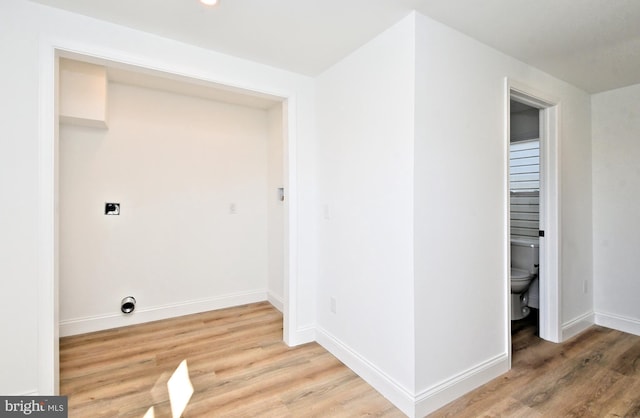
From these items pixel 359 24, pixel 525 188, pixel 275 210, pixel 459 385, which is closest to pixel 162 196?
pixel 275 210

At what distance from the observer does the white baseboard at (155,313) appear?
3.03m

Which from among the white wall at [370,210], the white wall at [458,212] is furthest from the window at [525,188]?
the white wall at [370,210]

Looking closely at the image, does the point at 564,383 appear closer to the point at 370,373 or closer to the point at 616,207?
the point at 370,373

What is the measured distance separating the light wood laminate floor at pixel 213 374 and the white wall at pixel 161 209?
38 cm

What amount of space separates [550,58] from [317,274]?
8.65ft

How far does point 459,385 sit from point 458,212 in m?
1.16

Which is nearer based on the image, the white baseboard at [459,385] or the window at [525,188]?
the white baseboard at [459,385]

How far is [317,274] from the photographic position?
9.65 ft

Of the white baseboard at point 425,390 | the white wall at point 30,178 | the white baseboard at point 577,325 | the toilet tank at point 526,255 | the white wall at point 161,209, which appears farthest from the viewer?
the toilet tank at point 526,255

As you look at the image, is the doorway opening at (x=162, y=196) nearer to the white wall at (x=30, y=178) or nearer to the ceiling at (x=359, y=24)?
the ceiling at (x=359, y=24)

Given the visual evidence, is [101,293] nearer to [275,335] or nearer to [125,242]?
[125,242]

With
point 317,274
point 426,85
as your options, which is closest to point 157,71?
point 426,85

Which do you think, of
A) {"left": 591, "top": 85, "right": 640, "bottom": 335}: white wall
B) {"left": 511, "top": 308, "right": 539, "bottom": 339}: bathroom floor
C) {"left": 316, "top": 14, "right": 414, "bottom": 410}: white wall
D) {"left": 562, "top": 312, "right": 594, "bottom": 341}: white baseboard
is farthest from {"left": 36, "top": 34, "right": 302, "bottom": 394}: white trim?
{"left": 591, "top": 85, "right": 640, "bottom": 335}: white wall

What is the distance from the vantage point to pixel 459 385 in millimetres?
2068
